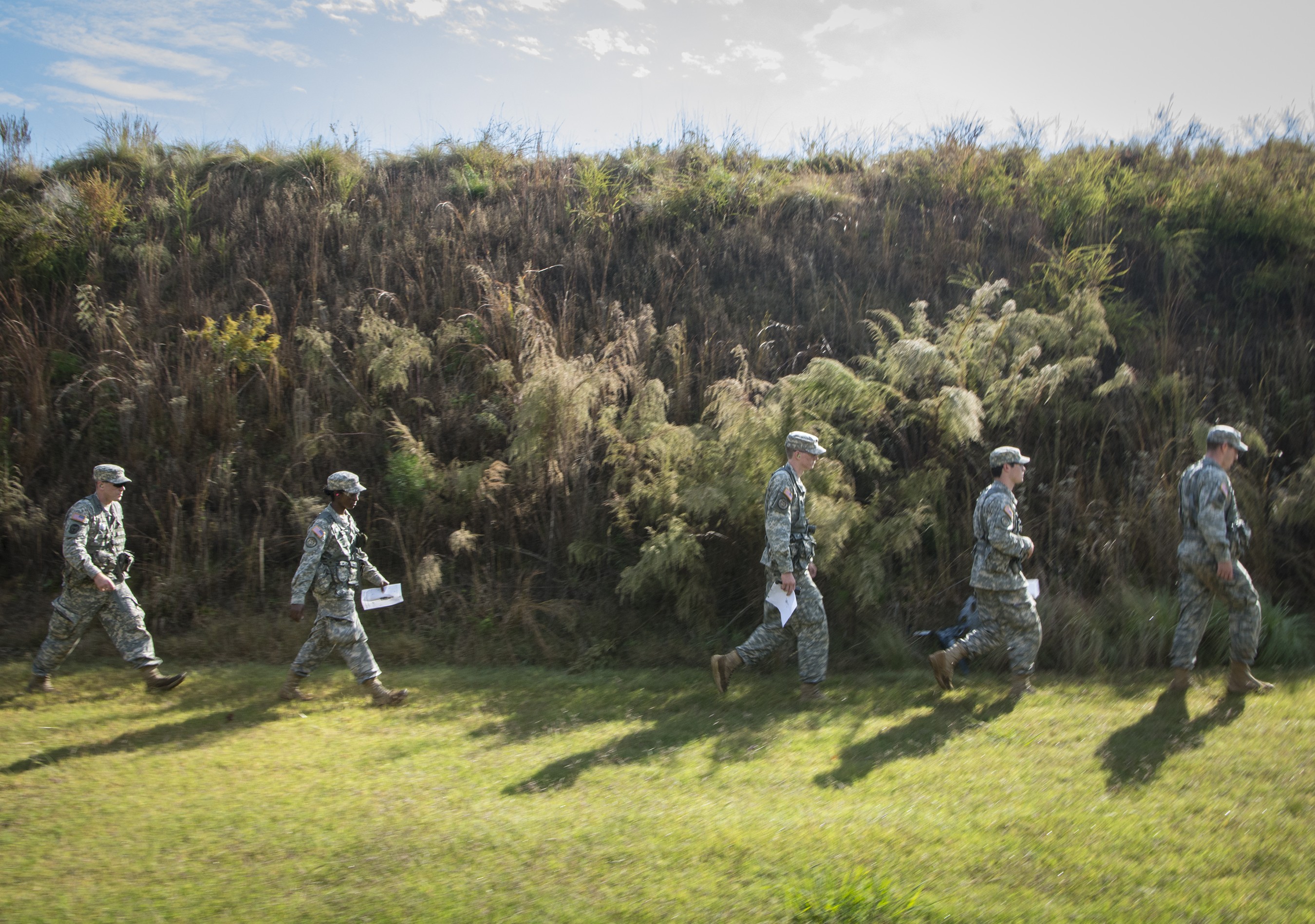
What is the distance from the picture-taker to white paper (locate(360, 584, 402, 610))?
22.9 ft

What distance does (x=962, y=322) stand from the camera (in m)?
9.78

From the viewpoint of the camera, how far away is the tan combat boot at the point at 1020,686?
22.5ft

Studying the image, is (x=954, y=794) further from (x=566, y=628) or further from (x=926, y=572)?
(x=566, y=628)

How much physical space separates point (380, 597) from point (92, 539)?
302 cm

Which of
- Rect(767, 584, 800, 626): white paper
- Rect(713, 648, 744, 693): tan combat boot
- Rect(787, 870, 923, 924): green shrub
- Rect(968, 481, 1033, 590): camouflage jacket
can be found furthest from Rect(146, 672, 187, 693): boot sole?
Rect(968, 481, 1033, 590): camouflage jacket

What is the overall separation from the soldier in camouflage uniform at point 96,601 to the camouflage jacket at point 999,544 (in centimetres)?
747

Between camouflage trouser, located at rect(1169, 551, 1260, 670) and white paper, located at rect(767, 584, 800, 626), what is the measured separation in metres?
3.28

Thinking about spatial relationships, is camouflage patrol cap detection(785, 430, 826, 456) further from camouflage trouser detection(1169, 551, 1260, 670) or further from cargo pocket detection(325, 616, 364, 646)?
cargo pocket detection(325, 616, 364, 646)

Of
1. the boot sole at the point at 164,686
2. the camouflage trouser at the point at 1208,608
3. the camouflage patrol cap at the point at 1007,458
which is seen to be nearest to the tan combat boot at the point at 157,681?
the boot sole at the point at 164,686

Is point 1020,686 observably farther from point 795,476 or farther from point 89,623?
point 89,623

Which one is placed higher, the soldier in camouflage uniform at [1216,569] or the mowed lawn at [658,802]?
the soldier in camouflage uniform at [1216,569]

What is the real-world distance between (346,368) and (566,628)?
6020mm

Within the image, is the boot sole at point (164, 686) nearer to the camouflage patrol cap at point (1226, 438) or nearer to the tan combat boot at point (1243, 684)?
the tan combat boot at point (1243, 684)

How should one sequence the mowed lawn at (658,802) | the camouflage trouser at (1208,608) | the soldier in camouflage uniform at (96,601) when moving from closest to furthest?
the mowed lawn at (658,802), the camouflage trouser at (1208,608), the soldier in camouflage uniform at (96,601)
